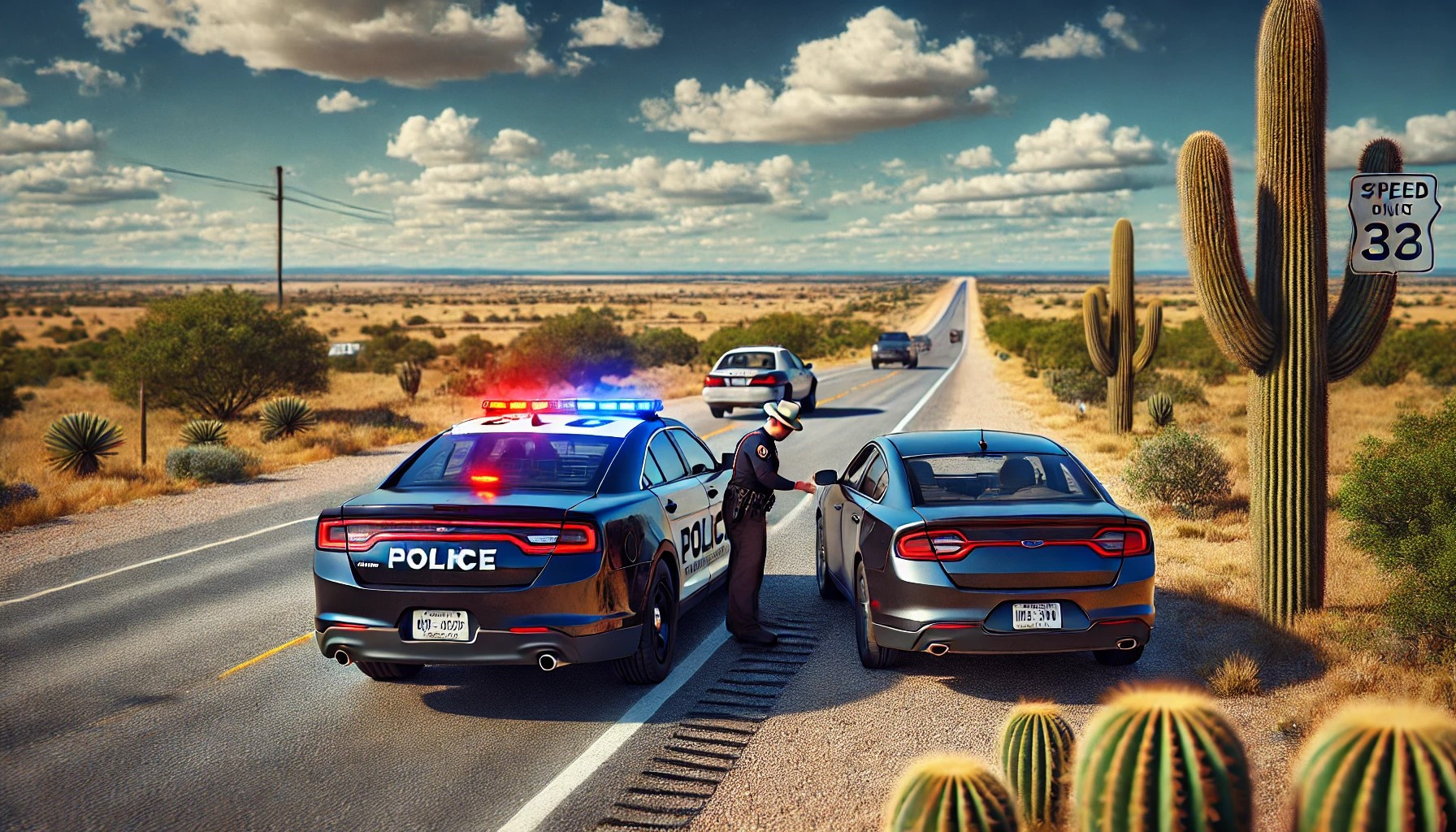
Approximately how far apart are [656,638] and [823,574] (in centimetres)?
260

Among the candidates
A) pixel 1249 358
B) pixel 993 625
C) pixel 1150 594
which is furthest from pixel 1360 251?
pixel 993 625

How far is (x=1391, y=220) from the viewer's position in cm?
788

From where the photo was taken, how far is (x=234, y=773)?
5477 millimetres

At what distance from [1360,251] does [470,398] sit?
28143 millimetres

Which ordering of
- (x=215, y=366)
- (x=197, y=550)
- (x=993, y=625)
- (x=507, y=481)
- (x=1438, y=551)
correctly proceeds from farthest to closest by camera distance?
(x=215, y=366) < (x=197, y=550) < (x=1438, y=551) < (x=507, y=481) < (x=993, y=625)

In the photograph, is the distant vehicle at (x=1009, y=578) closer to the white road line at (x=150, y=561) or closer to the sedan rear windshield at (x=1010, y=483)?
the sedan rear windshield at (x=1010, y=483)

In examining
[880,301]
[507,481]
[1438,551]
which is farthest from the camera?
[880,301]

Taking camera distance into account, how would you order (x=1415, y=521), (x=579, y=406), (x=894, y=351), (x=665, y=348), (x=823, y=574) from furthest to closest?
1. (x=665, y=348)
2. (x=894, y=351)
3. (x=823, y=574)
4. (x=1415, y=521)
5. (x=579, y=406)

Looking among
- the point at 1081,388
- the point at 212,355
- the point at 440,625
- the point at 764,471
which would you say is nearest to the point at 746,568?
the point at 764,471

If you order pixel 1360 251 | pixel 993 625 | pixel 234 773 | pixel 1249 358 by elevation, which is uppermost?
pixel 1360 251

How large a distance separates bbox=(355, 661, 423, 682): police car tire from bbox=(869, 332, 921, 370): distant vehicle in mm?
44543

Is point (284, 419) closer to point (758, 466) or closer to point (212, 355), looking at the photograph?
point (212, 355)

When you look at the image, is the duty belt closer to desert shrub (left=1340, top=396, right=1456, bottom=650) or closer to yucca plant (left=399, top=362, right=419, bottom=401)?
desert shrub (left=1340, top=396, right=1456, bottom=650)

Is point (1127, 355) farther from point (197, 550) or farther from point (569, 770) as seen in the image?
point (569, 770)
